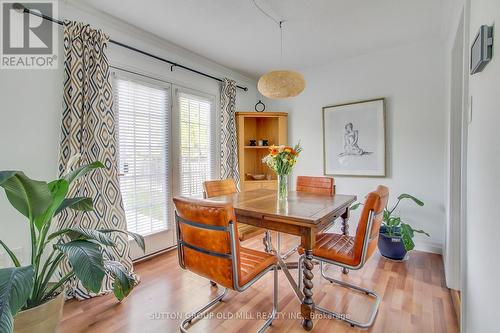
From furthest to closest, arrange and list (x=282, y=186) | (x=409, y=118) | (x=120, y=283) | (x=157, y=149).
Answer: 1. (x=409, y=118)
2. (x=157, y=149)
3. (x=282, y=186)
4. (x=120, y=283)

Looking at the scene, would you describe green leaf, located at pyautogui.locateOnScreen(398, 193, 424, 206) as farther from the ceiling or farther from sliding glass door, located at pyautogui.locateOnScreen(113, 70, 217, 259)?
sliding glass door, located at pyautogui.locateOnScreen(113, 70, 217, 259)

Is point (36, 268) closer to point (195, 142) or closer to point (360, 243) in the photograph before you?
point (360, 243)

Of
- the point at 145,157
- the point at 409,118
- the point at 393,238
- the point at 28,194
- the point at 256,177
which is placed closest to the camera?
the point at 28,194

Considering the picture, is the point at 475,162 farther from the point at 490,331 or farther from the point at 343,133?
the point at 343,133

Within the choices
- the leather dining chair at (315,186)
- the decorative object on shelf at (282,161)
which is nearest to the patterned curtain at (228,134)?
the leather dining chair at (315,186)

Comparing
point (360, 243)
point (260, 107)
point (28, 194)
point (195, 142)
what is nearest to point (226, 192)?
point (195, 142)

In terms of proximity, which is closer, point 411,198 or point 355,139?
point 411,198

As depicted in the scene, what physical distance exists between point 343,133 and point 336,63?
1.02m

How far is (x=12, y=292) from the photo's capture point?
89 cm

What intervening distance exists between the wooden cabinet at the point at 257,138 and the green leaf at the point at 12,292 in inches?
117

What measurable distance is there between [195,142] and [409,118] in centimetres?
270

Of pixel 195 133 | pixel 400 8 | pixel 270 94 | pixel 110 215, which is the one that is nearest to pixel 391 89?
pixel 400 8

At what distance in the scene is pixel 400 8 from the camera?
7.40ft

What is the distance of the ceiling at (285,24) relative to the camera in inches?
85.7
